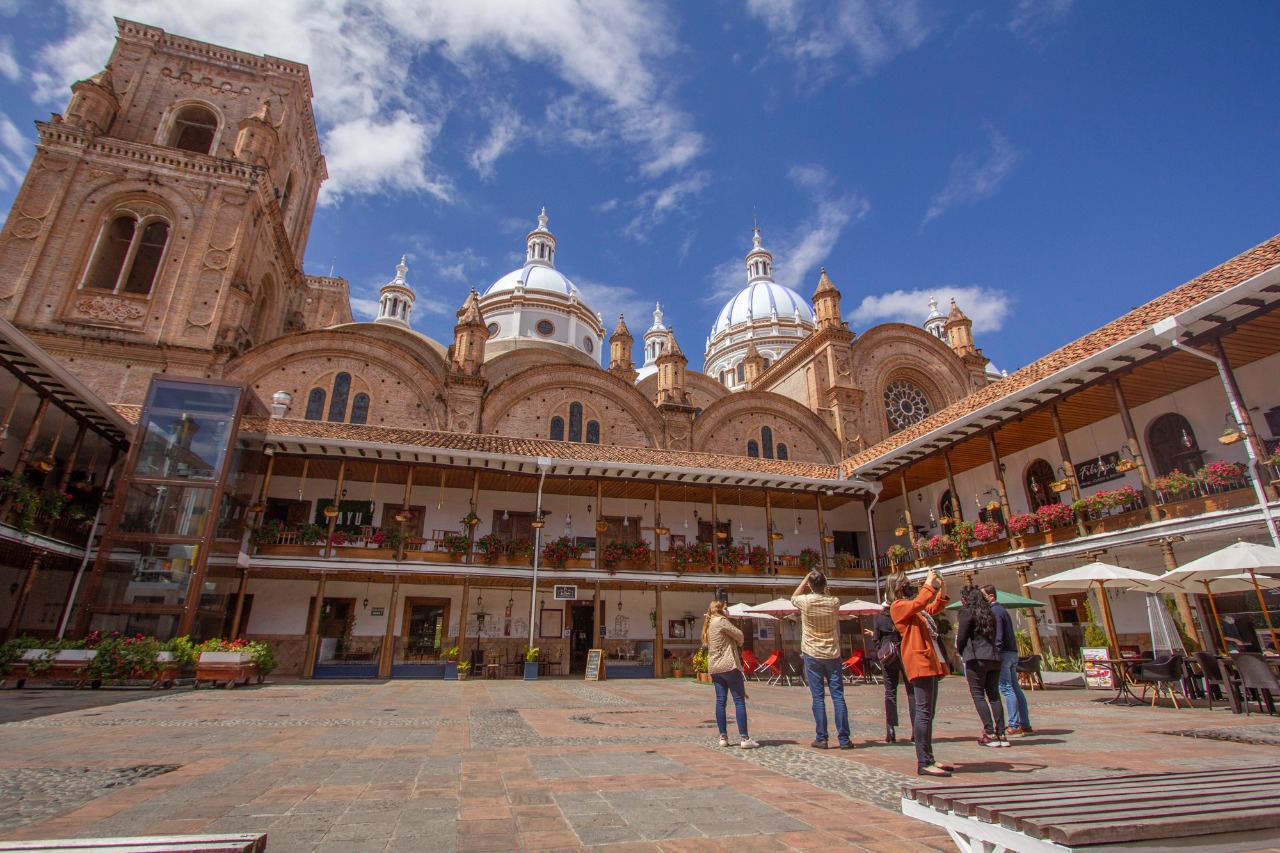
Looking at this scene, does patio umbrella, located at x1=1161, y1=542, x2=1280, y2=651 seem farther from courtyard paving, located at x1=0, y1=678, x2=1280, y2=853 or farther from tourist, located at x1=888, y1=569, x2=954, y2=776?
tourist, located at x1=888, y1=569, x2=954, y2=776

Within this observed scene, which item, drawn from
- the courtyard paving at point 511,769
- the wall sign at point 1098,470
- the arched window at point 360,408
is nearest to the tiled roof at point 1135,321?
the wall sign at point 1098,470

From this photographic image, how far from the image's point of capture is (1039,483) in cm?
1950

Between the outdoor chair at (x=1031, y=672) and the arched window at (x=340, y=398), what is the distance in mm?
22889

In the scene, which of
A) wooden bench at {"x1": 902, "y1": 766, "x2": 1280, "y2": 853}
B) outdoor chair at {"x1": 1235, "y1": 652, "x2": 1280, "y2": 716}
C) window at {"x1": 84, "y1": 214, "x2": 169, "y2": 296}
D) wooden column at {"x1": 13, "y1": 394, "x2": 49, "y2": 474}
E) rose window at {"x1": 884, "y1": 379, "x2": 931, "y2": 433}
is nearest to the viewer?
wooden bench at {"x1": 902, "y1": 766, "x2": 1280, "y2": 853}

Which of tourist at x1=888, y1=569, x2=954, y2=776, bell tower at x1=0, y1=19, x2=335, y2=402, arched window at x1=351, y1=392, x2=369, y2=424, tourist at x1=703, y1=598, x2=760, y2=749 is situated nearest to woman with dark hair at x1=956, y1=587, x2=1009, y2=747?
tourist at x1=888, y1=569, x2=954, y2=776

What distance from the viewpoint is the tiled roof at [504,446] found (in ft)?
59.6

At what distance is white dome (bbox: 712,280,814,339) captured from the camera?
51.7 m

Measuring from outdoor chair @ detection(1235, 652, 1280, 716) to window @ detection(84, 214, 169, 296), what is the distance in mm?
33021

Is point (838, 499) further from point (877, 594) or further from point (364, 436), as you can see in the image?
point (364, 436)

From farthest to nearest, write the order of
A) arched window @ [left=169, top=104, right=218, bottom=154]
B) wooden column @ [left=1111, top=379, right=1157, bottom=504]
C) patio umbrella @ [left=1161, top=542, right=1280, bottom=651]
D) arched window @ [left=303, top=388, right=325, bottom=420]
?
arched window @ [left=169, top=104, right=218, bottom=154], arched window @ [left=303, top=388, right=325, bottom=420], wooden column @ [left=1111, top=379, right=1157, bottom=504], patio umbrella @ [left=1161, top=542, right=1280, bottom=651]

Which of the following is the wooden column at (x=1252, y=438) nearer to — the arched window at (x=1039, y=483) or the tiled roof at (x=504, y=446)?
the arched window at (x=1039, y=483)

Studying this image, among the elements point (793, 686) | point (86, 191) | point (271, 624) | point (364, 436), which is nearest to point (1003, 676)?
point (793, 686)

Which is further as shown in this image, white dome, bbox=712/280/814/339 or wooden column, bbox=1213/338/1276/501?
white dome, bbox=712/280/814/339

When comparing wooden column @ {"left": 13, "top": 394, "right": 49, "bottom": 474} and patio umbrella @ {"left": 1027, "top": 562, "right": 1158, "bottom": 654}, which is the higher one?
wooden column @ {"left": 13, "top": 394, "right": 49, "bottom": 474}
